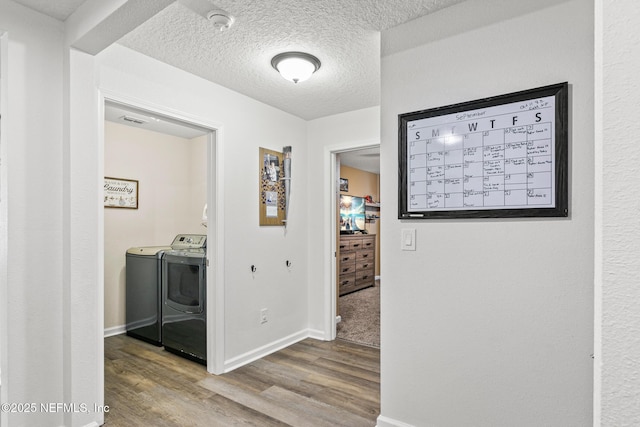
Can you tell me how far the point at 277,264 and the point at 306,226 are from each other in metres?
0.59

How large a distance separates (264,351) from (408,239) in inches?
80.4

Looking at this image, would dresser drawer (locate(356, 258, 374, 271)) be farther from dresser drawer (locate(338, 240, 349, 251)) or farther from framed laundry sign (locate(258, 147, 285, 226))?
framed laundry sign (locate(258, 147, 285, 226))

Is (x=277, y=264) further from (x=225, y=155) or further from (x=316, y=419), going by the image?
(x=316, y=419)

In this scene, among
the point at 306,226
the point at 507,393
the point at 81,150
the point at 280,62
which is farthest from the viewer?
the point at 306,226

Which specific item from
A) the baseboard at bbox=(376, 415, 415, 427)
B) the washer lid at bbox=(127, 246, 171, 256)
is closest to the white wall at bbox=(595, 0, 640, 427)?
the baseboard at bbox=(376, 415, 415, 427)

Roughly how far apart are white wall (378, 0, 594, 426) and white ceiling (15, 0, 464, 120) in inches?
8.4

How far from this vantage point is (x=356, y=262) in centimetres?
682

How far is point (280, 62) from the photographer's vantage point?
2.41m

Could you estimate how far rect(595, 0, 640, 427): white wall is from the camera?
550 mm

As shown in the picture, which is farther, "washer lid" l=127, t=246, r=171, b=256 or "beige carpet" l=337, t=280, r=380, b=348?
"beige carpet" l=337, t=280, r=380, b=348

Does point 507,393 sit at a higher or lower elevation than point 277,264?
lower

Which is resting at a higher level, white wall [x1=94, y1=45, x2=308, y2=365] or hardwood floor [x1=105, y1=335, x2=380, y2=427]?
white wall [x1=94, y1=45, x2=308, y2=365]

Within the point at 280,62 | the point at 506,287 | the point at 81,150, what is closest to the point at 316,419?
the point at 506,287

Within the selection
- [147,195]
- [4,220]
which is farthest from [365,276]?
[4,220]
